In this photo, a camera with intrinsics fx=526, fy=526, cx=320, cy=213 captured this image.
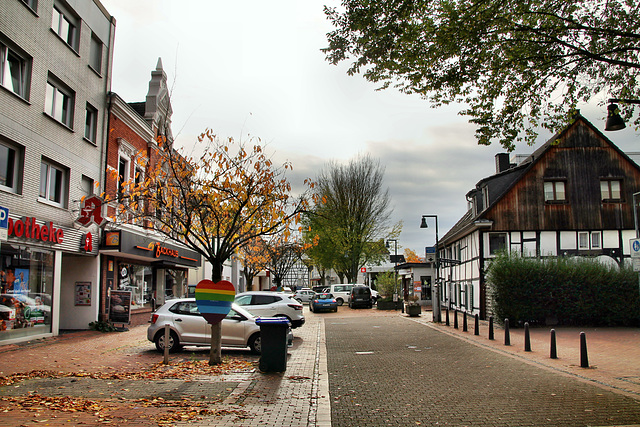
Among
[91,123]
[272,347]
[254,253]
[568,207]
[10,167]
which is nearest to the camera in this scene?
[272,347]

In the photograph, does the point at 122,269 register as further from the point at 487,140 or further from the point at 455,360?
the point at 487,140

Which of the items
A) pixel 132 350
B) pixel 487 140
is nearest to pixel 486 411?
pixel 487 140

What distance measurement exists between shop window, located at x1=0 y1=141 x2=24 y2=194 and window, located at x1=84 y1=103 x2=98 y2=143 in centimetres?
450

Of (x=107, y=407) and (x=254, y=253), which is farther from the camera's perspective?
(x=254, y=253)

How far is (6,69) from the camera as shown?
1452 centimetres

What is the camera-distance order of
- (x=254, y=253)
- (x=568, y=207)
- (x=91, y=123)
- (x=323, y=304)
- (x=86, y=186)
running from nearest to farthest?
(x=86, y=186) < (x=91, y=123) < (x=254, y=253) < (x=568, y=207) < (x=323, y=304)

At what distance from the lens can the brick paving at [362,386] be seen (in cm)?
679

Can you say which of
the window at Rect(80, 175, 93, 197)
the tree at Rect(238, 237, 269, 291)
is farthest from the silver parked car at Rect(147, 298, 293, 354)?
the window at Rect(80, 175, 93, 197)

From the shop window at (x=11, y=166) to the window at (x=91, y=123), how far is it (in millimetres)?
4499

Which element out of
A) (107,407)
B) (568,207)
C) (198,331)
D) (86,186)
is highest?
(568,207)

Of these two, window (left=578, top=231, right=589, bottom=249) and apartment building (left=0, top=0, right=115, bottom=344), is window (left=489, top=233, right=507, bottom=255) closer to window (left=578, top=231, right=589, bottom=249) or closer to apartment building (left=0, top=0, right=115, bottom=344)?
window (left=578, top=231, right=589, bottom=249)

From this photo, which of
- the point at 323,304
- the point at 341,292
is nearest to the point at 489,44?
the point at 323,304

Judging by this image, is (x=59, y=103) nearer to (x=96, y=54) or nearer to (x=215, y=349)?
(x=96, y=54)

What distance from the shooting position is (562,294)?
21.3 m
